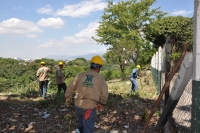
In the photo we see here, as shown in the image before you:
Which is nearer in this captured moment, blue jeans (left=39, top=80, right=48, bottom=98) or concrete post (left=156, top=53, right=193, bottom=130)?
concrete post (left=156, top=53, right=193, bottom=130)

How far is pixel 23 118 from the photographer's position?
6707 millimetres

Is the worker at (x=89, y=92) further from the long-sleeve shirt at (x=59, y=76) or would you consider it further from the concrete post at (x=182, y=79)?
the long-sleeve shirt at (x=59, y=76)

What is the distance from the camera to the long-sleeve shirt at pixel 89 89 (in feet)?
13.2

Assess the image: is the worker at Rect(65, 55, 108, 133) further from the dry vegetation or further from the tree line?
the tree line

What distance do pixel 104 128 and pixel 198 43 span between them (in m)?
3.77

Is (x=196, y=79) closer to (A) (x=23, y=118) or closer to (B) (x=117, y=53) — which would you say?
(A) (x=23, y=118)

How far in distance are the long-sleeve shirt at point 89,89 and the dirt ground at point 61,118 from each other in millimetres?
1296

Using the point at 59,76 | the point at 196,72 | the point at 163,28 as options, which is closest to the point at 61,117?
the point at 59,76

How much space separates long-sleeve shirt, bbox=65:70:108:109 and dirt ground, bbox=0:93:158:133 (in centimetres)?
130

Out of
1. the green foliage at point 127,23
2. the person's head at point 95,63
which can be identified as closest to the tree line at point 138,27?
the green foliage at point 127,23

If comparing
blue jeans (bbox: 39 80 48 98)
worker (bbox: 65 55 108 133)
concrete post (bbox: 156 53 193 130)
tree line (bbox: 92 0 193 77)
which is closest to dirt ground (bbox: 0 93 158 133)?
worker (bbox: 65 55 108 133)

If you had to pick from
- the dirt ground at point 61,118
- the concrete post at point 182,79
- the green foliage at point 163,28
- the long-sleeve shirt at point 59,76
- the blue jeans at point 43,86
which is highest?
the green foliage at point 163,28

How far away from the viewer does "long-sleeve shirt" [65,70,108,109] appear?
403 centimetres

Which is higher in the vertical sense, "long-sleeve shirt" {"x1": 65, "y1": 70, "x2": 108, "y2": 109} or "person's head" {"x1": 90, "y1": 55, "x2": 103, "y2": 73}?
"person's head" {"x1": 90, "y1": 55, "x2": 103, "y2": 73}
